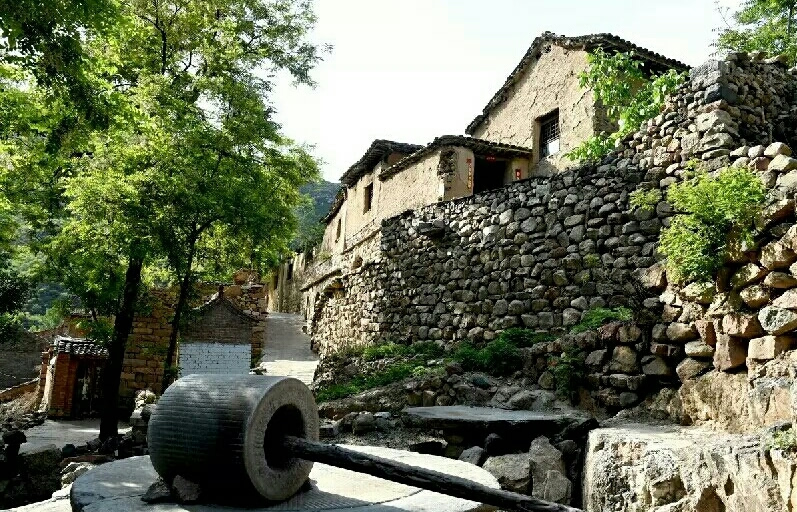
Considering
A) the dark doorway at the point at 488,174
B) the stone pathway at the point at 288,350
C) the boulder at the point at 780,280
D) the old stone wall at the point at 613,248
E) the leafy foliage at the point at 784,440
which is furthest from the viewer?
the dark doorway at the point at 488,174

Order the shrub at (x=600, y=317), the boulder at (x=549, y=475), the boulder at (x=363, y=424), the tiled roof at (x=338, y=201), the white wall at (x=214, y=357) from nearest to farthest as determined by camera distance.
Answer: the boulder at (x=549, y=475), the boulder at (x=363, y=424), the shrub at (x=600, y=317), the white wall at (x=214, y=357), the tiled roof at (x=338, y=201)

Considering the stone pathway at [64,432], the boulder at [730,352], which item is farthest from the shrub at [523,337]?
the stone pathway at [64,432]

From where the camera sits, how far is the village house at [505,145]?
13.1m

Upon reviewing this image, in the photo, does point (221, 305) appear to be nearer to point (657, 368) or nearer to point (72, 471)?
point (72, 471)

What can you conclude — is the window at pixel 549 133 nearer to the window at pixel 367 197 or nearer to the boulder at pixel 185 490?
the window at pixel 367 197

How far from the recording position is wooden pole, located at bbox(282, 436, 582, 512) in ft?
7.68

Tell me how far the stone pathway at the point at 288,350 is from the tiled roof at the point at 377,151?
21.0 feet

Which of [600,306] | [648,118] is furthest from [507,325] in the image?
[648,118]

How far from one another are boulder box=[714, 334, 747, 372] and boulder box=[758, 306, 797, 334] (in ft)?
1.14

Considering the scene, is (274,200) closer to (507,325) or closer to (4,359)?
(507,325)

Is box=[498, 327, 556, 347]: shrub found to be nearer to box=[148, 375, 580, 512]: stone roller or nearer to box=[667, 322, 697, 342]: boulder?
box=[667, 322, 697, 342]: boulder

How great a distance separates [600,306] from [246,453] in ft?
22.2

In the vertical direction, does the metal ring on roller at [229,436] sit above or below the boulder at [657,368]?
below

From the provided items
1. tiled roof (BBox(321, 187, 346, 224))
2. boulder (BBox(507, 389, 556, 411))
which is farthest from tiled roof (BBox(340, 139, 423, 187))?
boulder (BBox(507, 389, 556, 411))
